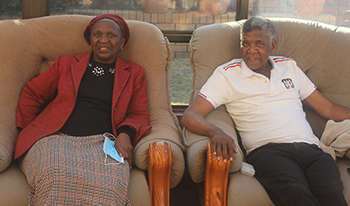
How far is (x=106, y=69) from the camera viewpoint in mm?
2137

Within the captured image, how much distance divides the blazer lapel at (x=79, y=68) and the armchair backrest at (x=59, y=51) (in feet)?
0.51

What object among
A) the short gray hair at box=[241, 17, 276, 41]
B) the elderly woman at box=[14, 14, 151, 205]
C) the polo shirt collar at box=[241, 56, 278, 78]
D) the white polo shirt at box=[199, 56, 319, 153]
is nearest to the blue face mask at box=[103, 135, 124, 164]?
the elderly woman at box=[14, 14, 151, 205]

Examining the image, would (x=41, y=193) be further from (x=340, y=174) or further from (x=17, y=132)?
(x=340, y=174)

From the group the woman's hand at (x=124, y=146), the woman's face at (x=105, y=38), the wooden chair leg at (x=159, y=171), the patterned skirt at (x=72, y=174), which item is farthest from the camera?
the woman's face at (x=105, y=38)


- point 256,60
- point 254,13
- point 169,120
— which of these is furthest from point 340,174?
point 254,13

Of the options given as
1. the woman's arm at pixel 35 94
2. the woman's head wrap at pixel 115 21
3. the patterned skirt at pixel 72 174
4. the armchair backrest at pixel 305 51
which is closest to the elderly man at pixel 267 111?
the armchair backrest at pixel 305 51

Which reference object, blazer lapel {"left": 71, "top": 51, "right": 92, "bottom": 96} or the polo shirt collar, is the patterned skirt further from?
the polo shirt collar

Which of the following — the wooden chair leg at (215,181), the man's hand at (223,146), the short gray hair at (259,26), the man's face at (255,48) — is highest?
the short gray hair at (259,26)

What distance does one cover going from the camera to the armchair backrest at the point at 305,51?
2307 mm

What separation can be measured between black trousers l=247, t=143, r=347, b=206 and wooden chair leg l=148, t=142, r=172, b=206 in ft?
1.56

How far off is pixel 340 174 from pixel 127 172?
114cm

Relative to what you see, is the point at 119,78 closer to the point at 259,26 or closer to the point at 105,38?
the point at 105,38

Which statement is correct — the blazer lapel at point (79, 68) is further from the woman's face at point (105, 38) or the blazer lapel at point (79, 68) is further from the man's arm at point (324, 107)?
the man's arm at point (324, 107)

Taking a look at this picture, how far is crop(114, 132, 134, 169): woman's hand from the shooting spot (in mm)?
1789
